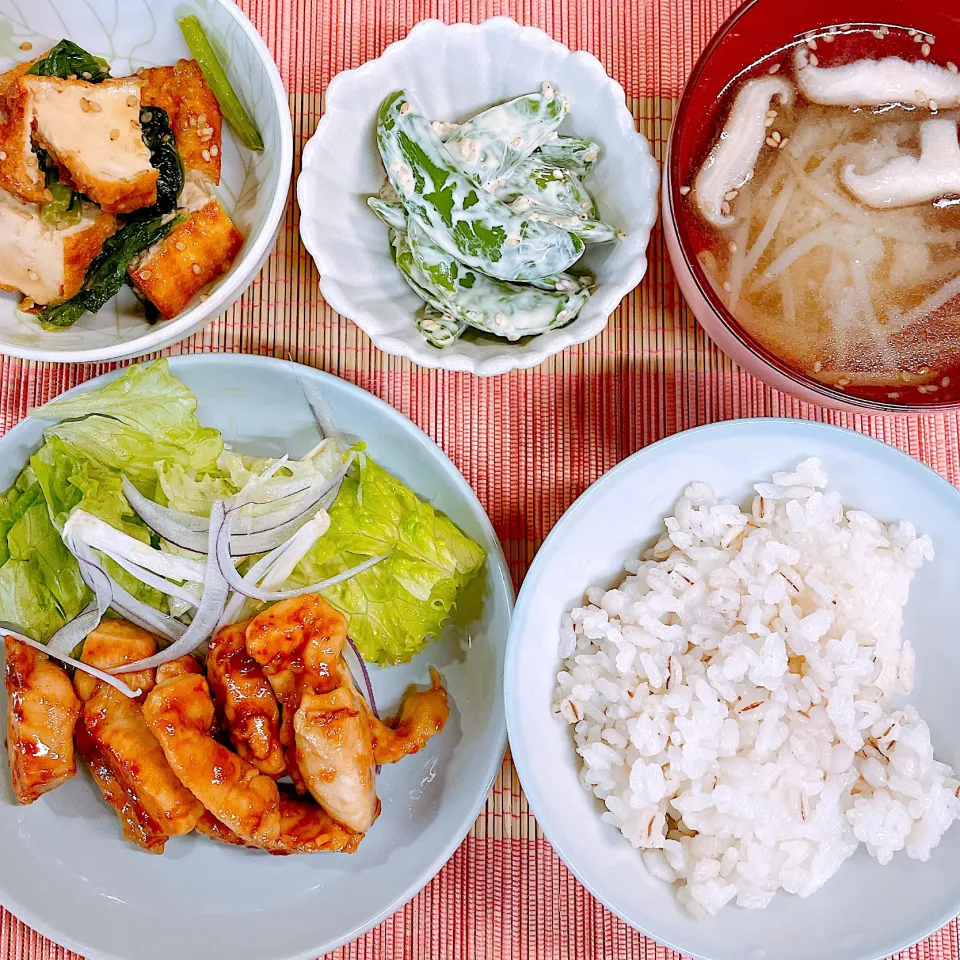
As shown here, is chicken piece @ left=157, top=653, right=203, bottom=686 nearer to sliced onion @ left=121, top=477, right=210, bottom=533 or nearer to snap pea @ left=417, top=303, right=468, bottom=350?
sliced onion @ left=121, top=477, right=210, bottom=533

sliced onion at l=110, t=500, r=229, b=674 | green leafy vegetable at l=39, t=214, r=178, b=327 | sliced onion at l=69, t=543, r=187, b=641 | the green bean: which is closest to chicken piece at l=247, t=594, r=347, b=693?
sliced onion at l=110, t=500, r=229, b=674

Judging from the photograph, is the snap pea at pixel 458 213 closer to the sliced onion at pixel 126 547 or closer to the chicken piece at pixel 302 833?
the sliced onion at pixel 126 547

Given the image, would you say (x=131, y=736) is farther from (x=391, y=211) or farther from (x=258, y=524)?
(x=391, y=211)

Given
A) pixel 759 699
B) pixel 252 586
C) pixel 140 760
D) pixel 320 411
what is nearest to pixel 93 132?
pixel 320 411

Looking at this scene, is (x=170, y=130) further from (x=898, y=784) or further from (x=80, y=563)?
(x=898, y=784)

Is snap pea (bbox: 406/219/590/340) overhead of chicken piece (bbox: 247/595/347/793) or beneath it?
overhead
